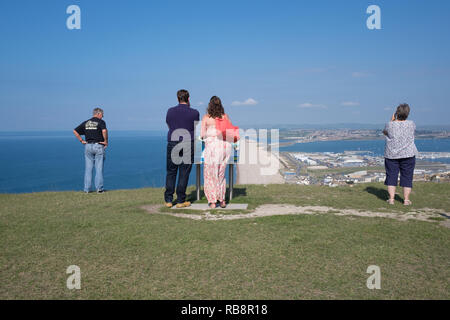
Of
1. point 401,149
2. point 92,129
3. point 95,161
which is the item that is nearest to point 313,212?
point 401,149

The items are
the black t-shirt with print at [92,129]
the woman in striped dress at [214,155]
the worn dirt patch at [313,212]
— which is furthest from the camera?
the black t-shirt with print at [92,129]

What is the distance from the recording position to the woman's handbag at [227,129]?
7.56 metres

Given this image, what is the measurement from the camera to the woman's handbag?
756cm

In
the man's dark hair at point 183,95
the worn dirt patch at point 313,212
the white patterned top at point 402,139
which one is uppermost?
the man's dark hair at point 183,95

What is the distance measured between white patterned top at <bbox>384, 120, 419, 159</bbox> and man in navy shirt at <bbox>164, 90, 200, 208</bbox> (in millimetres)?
4607

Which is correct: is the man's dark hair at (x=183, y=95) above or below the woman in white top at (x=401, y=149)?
above

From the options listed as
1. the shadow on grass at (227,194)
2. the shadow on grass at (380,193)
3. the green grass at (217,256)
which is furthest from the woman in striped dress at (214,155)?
the shadow on grass at (380,193)

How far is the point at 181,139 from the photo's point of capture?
7758 mm

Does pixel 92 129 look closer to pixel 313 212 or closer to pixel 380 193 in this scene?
pixel 313 212

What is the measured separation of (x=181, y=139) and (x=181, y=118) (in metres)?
0.48

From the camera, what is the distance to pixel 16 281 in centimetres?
381

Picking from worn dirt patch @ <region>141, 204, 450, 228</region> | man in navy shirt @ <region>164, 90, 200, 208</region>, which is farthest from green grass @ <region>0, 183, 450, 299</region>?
Result: man in navy shirt @ <region>164, 90, 200, 208</region>

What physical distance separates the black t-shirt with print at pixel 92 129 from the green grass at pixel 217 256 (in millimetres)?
3138

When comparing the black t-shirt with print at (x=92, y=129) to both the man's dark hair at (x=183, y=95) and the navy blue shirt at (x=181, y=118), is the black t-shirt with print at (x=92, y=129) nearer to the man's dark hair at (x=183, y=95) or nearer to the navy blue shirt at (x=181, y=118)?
the navy blue shirt at (x=181, y=118)
